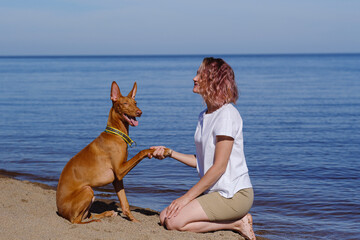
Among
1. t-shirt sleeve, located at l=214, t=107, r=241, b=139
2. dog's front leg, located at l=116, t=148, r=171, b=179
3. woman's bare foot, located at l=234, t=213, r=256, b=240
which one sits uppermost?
t-shirt sleeve, located at l=214, t=107, r=241, b=139

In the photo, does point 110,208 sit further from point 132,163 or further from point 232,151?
point 232,151

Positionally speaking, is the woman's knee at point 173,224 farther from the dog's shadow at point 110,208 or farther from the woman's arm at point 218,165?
the dog's shadow at point 110,208

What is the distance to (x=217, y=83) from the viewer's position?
516 centimetres

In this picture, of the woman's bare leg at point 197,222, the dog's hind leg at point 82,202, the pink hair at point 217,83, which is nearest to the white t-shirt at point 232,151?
the pink hair at point 217,83

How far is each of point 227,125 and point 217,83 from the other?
53 cm

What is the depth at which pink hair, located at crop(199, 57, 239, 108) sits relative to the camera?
16.9ft

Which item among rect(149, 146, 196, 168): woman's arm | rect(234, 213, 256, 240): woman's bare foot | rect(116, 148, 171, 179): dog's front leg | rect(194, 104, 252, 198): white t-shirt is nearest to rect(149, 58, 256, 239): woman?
rect(194, 104, 252, 198): white t-shirt

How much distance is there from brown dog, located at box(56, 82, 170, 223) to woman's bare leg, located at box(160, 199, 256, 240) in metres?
0.74

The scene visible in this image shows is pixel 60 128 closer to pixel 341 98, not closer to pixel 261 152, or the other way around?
pixel 261 152

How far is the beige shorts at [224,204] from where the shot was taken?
5.13m

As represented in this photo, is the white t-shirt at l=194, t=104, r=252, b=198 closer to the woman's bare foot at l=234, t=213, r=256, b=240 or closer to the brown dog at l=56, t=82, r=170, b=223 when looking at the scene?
the woman's bare foot at l=234, t=213, r=256, b=240

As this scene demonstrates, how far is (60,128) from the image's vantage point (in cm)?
1571

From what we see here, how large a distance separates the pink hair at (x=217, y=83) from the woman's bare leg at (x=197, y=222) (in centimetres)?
119

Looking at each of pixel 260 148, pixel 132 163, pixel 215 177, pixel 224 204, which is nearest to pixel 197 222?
pixel 224 204
